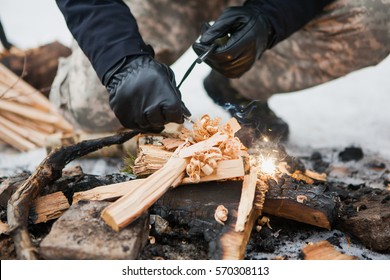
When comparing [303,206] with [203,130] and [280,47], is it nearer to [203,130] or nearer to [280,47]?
[203,130]

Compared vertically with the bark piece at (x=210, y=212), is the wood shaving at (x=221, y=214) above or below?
above

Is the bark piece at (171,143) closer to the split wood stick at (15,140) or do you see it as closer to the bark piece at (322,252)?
the bark piece at (322,252)

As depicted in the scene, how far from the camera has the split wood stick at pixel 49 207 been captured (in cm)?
165

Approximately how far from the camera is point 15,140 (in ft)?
10.3

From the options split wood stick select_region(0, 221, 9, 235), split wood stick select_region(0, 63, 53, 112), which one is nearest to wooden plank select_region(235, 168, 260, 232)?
split wood stick select_region(0, 221, 9, 235)

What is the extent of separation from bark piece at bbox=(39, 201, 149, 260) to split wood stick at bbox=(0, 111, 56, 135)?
1989 millimetres

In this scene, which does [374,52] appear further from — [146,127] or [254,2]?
[146,127]

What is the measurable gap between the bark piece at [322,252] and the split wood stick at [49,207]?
3.22 ft

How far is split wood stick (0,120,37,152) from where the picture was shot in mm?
3133

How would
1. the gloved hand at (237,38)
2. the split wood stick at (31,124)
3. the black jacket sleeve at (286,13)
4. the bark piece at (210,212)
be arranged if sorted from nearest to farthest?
1. the bark piece at (210,212)
2. the gloved hand at (237,38)
3. the black jacket sleeve at (286,13)
4. the split wood stick at (31,124)

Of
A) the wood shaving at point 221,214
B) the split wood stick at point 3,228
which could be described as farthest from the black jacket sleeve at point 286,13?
the split wood stick at point 3,228

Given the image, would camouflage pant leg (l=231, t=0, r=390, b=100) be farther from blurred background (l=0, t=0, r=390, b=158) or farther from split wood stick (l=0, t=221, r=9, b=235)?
split wood stick (l=0, t=221, r=9, b=235)

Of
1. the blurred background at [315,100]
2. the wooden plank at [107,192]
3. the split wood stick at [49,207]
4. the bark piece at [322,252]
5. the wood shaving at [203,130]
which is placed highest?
the wood shaving at [203,130]

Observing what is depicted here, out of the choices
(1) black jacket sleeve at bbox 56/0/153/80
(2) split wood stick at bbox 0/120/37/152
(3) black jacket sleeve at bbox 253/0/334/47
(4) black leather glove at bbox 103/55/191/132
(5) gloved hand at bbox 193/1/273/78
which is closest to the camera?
(4) black leather glove at bbox 103/55/191/132
